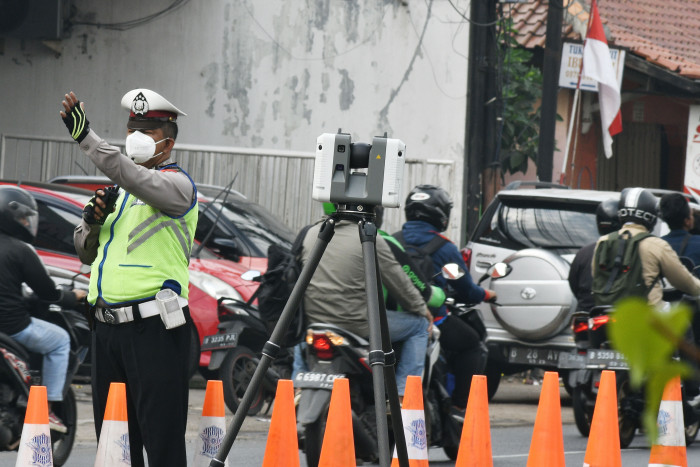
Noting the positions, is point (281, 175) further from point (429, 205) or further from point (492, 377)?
point (429, 205)

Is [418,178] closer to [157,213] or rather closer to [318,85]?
[318,85]

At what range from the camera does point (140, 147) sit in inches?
173

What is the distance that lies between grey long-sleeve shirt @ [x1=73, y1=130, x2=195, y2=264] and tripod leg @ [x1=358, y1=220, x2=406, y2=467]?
669 millimetres

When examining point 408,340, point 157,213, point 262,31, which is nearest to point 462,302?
point 408,340

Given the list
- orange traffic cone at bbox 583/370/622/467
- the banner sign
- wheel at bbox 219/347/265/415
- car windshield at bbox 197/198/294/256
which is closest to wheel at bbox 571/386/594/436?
wheel at bbox 219/347/265/415

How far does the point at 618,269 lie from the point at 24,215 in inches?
150

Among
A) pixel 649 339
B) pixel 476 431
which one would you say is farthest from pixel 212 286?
pixel 649 339

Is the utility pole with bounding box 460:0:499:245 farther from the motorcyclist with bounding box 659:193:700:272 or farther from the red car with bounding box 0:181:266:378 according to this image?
the motorcyclist with bounding box 659:193:700:272

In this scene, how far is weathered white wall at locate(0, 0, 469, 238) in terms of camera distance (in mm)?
15070

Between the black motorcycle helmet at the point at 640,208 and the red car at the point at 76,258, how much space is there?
11.4ft

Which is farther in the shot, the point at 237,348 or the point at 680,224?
the point at 237,348

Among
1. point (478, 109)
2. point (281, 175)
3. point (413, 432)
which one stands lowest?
point (413, 432)

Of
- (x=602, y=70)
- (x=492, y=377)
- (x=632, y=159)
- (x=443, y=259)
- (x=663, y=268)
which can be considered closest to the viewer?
(x=443, y=259)

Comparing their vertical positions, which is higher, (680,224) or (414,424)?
(680,224)
